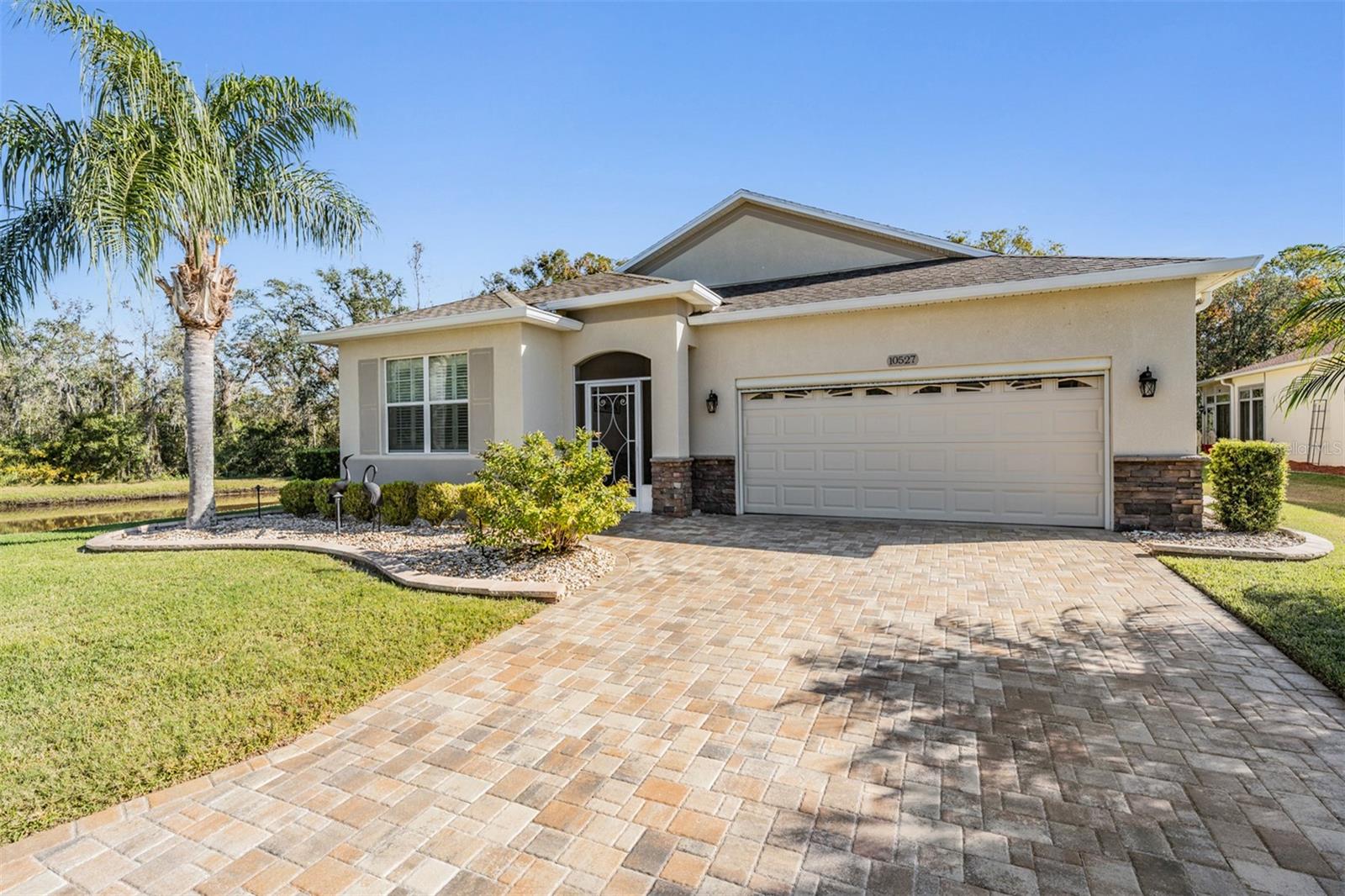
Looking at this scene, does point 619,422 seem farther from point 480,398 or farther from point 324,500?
point 324,500

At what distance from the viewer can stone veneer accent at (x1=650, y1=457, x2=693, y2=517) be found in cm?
1074

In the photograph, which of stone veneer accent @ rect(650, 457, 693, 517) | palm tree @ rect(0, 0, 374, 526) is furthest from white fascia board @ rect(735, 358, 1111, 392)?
palm tree @ rect(0, 0, 374, 526)

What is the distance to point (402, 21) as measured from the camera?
360 inches

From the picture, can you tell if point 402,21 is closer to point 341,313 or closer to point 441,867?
point 441,867

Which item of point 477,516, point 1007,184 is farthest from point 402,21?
point 1007,184

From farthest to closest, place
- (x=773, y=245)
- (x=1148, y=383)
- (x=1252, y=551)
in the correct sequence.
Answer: (x=773, y=245) < (x=1148, y=383) < (x=1252, y=551)

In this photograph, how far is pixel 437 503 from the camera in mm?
9156

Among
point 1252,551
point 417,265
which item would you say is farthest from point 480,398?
point 417,265

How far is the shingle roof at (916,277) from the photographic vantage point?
364 inches

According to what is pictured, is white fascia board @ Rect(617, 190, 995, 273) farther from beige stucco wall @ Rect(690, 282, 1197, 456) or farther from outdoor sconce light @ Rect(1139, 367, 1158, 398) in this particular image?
outdoor sconce light @ Rect(1139, 367, 1158, 398)

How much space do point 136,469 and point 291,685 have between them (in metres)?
26.0

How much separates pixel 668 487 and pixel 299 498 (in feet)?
21.4

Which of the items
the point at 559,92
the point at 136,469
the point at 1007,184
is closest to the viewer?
the point at 559,92

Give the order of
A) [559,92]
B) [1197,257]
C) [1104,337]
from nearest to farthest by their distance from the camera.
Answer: [1197,257]
[1104,337]
[559,92]
